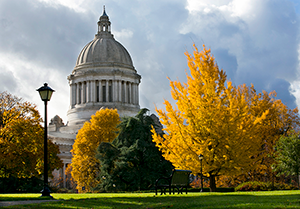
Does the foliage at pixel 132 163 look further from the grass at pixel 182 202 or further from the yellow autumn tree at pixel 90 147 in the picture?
the grass at pixel 182 202

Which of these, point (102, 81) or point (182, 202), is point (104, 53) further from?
point (182, 202)

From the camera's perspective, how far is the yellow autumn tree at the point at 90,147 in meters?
44.9

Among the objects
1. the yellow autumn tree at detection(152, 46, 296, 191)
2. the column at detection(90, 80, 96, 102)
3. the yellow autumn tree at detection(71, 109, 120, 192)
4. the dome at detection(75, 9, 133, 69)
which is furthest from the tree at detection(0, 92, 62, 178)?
the dome at detection(75, 9, 133, 69)

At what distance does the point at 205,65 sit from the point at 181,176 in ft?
21.8

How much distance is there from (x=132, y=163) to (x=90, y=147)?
1065 centimetres

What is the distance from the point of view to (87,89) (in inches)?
3327

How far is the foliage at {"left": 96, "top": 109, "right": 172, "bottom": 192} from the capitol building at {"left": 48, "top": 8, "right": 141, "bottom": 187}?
133 feet

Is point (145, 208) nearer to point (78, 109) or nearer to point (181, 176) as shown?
point (181, 176)

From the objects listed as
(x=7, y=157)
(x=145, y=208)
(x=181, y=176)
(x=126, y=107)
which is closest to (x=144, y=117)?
(x=7, y=157)

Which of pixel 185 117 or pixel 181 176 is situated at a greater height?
pixel 185 117

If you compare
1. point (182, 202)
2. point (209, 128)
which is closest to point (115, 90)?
point (209, 128)

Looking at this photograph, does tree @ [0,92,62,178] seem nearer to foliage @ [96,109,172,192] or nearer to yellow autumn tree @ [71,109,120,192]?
foliage @ [96,109,172,192]

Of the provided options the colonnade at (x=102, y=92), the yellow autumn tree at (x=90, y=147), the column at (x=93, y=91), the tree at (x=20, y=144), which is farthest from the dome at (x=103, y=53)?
the tree at (x=20, y=144)

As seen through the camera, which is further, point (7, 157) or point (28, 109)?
point (28, 109)
